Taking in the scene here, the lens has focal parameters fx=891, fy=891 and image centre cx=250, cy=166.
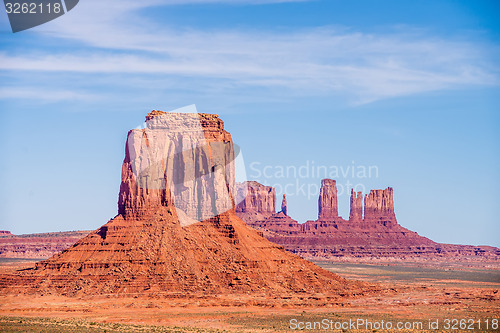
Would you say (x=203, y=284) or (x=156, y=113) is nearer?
(x=203, y=284)

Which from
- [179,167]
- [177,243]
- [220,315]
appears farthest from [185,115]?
[220,315]

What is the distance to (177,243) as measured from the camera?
130750mm

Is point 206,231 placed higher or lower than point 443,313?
higher

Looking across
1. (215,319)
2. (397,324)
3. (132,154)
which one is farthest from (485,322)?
(132,154)

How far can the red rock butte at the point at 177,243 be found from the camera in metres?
126

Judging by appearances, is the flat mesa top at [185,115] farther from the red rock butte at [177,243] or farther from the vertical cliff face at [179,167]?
the red rock butte at [177,243]

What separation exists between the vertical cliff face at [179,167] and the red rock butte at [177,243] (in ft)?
0.50

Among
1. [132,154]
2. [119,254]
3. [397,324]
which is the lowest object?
[397,324]

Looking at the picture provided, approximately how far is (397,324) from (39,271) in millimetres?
52829

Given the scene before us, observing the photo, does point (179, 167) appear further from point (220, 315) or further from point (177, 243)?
point (220, 315)

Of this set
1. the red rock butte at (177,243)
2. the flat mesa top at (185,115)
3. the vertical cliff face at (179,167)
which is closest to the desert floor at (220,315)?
the red rock butte at (177,243)

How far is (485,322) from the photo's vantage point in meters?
110

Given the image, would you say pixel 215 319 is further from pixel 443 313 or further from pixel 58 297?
pixel 443 313

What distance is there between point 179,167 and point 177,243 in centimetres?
1465
